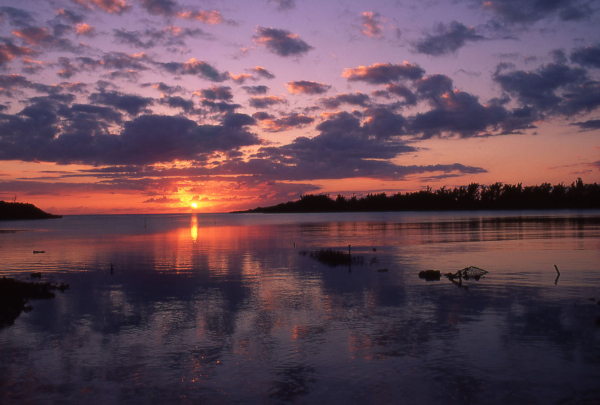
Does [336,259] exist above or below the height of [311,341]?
above

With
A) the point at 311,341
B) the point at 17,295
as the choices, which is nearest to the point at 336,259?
the point at 311,341

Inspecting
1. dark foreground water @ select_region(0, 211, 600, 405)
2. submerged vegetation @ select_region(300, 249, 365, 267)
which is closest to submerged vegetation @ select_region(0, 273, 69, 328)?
dark foreground water @ select_region(0, 211, 600, 405)

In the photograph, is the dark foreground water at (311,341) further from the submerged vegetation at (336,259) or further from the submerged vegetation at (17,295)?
the submerged vegetation at (336,259)

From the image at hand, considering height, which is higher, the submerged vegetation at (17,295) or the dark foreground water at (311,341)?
the submerged vegetation at (17,295)

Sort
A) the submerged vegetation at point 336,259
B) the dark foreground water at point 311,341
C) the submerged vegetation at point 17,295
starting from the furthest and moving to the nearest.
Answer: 1. the submerged vegetation at point 336,259
2. the submerged vegetation at point 17,295
3. the dark foreground water at point 311,341

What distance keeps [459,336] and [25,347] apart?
19.6 meters

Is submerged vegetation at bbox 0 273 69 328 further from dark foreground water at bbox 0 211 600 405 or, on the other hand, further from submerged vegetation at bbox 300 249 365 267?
submerged vegetation at bbox 300 249 365 267

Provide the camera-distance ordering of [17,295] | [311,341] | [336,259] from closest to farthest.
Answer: [311,341] → [17,295] → [336,259]

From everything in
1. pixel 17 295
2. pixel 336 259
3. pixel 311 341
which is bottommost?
pixel 311 341

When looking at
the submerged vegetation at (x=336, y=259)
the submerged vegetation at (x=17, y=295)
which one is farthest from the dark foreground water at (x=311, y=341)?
the submerged vegetation at (x=336, y=259)

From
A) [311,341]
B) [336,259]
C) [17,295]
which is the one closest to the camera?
[311,341]

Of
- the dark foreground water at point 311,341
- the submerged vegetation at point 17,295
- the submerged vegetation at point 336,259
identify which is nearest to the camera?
the dark foreground water at point 311,341

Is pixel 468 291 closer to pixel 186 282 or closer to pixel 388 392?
pixel 388 392

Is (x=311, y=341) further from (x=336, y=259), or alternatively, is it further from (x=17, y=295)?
(x=336, y=259)
